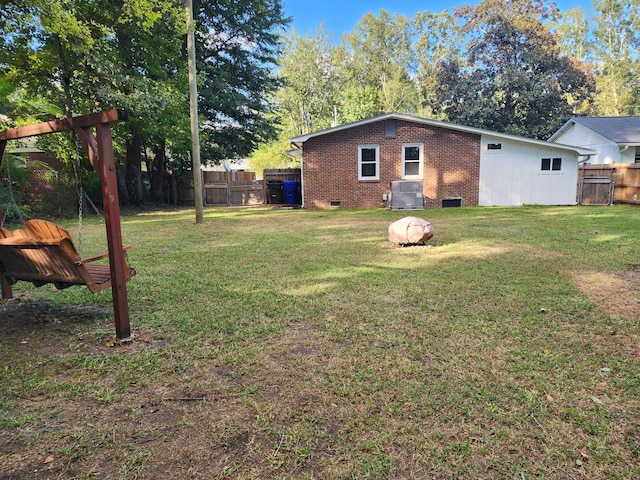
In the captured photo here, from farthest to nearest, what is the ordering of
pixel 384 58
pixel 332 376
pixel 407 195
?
1. pixel 384 58
2. pixel 407 195
3. pixel 332 376

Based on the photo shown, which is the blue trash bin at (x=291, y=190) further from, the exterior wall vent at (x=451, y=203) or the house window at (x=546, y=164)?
the house window at (x=546, y=164)

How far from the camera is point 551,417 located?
2.22m

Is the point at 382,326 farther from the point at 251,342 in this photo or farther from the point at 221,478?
the point at 221,478

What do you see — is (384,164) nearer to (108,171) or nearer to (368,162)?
(368,162)

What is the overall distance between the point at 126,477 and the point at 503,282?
14.7ft

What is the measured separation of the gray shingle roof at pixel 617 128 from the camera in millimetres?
19305

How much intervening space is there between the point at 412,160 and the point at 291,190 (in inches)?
206

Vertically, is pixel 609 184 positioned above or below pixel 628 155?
below

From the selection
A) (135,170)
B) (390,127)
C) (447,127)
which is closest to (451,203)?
(447,127)

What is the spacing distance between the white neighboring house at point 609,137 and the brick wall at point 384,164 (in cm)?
714

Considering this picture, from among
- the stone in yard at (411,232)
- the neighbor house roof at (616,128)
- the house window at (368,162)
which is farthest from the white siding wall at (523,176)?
the stone in yard at (411,232)

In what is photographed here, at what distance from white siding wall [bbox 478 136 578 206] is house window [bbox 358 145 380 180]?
162 inches

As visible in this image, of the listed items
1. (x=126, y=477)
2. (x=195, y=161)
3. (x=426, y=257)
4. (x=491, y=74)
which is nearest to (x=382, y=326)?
(x=126, y=477)

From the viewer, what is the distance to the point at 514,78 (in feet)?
91.2
